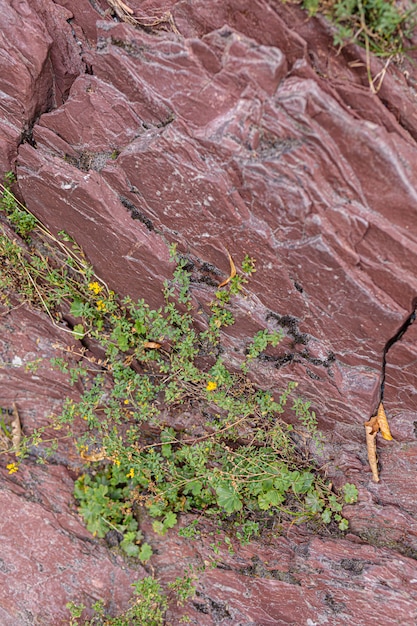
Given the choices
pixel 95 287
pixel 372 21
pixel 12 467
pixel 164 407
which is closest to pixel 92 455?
pixel 12 467

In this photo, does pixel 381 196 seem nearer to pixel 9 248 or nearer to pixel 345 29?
pixel 345 29

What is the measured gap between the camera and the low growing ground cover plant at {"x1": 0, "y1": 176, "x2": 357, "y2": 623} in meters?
3.70

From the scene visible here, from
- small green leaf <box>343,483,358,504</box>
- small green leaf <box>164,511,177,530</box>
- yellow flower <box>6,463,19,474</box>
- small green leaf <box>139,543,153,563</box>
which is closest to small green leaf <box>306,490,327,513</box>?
small green leaf <box>343,483,358,504</box>

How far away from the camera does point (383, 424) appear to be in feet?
11.5

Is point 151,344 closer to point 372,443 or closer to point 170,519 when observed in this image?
point 170,519

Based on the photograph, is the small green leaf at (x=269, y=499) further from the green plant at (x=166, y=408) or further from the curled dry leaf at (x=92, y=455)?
the curled dry leaf at (x=92, y=455)

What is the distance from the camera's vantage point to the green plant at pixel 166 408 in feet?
12.2

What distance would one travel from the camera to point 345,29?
245 centimetres

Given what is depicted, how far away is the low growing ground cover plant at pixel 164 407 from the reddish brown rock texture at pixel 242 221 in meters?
0.15

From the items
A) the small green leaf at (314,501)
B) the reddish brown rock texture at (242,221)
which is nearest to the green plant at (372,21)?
the reddish brown rock texture at (242,221)

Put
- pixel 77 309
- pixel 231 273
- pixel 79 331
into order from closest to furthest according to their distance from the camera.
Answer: pixel 231 273, pixel 77 309, pixel 79 331

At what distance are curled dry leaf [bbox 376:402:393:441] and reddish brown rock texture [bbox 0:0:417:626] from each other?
0.21ft

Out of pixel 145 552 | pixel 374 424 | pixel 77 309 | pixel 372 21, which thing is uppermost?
pixel 372 21

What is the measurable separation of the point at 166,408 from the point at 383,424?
5.84 feet
